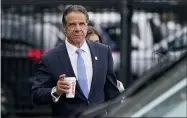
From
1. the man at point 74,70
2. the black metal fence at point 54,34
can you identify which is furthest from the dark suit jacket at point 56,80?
the black metal fence at point 54,34

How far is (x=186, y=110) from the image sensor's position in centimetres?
280

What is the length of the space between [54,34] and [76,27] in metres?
6.51

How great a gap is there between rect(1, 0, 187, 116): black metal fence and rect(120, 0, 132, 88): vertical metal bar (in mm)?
150

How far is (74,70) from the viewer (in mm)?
4953

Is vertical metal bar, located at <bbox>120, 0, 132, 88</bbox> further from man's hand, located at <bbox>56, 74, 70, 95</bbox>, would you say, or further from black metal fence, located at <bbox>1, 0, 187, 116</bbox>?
man's hand, located at <bbox>56, 74, 70, 95</bbox>

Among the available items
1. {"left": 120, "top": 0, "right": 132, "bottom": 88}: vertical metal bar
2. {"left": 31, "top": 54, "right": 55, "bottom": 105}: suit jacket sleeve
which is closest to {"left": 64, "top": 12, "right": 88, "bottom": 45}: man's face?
{"left": 31, "top": 54, "right": 55, "bottom": 105}: suit jacket sleeve

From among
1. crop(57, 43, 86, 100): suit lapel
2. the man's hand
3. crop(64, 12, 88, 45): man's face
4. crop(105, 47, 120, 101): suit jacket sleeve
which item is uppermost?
crop(64, 12, 88, 45): man's face

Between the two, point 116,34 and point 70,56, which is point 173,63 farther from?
point 116,34

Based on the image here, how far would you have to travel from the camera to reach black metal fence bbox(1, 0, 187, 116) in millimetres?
11133

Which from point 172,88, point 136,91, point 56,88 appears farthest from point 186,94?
point 56,88

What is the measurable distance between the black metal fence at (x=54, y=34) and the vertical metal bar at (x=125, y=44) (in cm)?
15

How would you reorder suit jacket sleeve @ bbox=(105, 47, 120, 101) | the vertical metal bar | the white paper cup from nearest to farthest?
the white paper cup
suit jacket sleeve @ bbox=(105, 47, 120, 101)
the vertical metal bar

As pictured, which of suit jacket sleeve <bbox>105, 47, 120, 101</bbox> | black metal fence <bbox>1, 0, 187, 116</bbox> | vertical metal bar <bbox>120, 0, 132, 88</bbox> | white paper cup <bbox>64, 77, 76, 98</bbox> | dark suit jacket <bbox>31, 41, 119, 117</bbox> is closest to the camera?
white paper cup <bbox>64, 77, 76, 98</bbox>

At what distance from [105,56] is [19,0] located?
19.8ft
